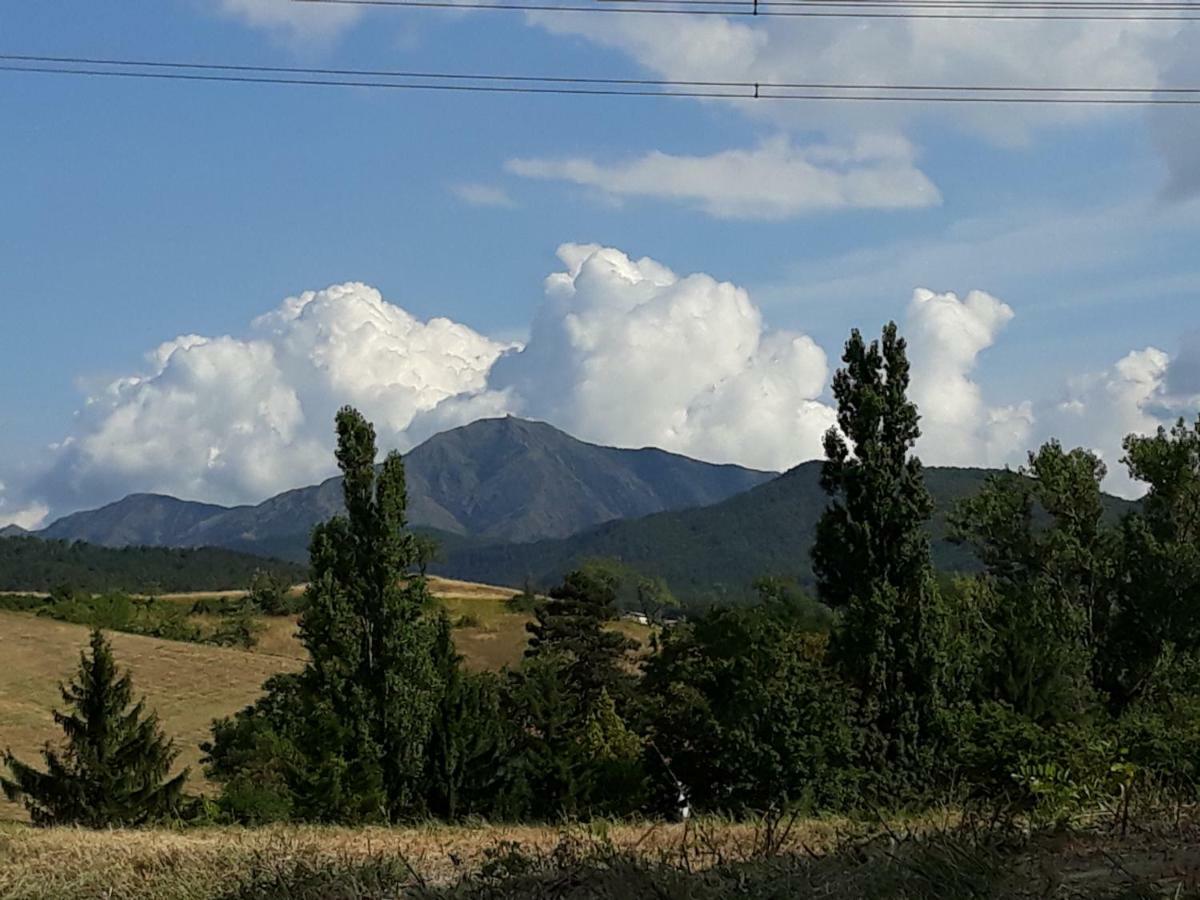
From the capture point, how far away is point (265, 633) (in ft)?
418

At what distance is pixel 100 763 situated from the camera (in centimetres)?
3991

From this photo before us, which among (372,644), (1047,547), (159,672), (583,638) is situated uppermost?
(1047,547)

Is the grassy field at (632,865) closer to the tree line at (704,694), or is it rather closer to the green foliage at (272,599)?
the tree line at (704,694)

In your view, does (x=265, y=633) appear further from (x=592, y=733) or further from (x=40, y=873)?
(x=40, y=873)

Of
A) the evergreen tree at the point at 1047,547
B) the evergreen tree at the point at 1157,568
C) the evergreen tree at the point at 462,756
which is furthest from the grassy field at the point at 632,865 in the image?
the evergreen tree at the point at 1157,568

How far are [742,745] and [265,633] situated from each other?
97.4 metres

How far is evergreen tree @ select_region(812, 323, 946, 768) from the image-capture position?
40875 mm

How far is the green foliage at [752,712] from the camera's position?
36.8 meters

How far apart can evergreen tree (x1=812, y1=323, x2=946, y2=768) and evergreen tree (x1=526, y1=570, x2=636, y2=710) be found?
2278 centimetres

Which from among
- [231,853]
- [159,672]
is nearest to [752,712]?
[231,853]

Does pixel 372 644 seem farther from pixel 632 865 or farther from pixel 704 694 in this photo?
pixel 632 865

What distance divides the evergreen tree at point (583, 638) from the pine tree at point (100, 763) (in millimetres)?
27251

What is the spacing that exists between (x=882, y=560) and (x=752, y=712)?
804cm

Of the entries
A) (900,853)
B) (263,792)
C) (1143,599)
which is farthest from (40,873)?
(1143,599)
